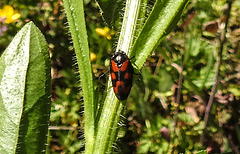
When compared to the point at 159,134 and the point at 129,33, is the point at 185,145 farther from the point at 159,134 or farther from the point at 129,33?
the point at 129,33

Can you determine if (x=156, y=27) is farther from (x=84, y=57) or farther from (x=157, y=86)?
(x=157, y=86)

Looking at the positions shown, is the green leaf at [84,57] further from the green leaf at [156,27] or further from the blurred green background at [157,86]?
the blurred green background at [157,86]

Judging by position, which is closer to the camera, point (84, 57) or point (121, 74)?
point (84, 57)

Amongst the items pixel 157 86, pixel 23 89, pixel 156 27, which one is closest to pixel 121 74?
pixel 156 27

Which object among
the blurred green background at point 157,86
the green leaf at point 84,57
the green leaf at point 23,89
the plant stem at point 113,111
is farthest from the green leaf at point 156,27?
the blurred green background at point 157,86

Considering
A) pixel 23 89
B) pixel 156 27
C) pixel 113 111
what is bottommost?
pixel 113 111

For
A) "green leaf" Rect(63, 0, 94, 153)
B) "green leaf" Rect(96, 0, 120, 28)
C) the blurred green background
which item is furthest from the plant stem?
the blurred green background

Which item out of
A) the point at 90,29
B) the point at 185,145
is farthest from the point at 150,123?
the point at 90,29
